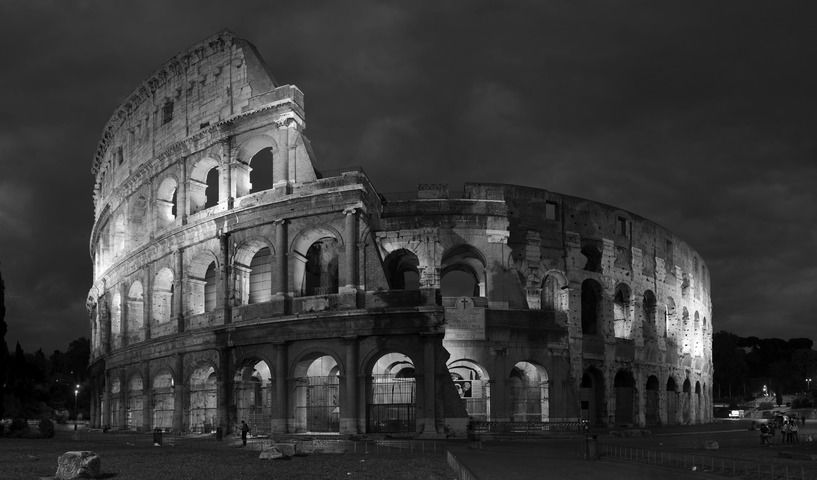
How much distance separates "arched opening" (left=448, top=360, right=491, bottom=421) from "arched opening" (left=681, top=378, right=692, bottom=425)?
14.4 meters

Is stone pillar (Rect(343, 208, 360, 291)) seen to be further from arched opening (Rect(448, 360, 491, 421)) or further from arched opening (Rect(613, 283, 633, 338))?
arched opening (Rect(613, 283, 633, 338))

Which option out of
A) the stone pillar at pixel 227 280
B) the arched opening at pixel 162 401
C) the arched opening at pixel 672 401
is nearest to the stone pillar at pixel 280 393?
the stone pillar at pixel 227 280

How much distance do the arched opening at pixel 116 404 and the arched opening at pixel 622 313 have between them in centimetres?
2265

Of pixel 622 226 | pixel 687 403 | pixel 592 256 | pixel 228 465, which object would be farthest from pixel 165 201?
pixel 687 403

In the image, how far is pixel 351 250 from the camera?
95.3 ft

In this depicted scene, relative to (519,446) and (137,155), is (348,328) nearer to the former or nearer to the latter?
(519,446)

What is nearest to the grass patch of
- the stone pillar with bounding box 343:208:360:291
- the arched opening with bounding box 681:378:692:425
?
the stone pillar with bounding box 343:208:360:291

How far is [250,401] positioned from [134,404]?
8584mm

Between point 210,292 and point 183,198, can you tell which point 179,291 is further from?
point 183,198

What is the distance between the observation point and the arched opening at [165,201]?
119ft

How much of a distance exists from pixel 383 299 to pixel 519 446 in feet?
22.2

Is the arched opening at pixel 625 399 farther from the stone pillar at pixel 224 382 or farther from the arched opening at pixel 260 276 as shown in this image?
the stone pillar at pixel 224 382

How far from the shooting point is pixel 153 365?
115 feet

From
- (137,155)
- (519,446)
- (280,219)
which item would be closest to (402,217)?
(280,219)
